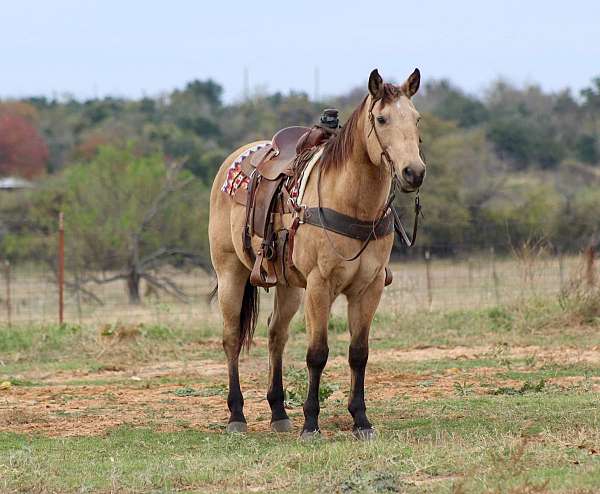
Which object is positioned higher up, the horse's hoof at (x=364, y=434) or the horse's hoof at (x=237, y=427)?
the horse's hoof at (x=364, y=434)

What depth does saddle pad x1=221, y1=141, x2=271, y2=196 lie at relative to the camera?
846 centimetres

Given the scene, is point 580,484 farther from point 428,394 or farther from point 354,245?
point 428,394

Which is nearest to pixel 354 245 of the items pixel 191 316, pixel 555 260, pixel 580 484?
pixel 580 484

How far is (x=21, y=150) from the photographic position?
47188 mm

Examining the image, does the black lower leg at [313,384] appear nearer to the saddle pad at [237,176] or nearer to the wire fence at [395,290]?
the saddle pad at [237,176]

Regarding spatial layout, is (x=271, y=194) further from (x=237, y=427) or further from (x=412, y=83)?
(x=237, y=427)

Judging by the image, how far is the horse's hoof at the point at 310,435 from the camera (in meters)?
7.12

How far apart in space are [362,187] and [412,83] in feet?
2.38

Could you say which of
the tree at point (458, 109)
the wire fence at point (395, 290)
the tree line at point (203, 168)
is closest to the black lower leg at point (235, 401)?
the wire fence at point (395, 290)

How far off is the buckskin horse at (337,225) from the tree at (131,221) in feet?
45.4

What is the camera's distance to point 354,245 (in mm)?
7020

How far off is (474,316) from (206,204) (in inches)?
458

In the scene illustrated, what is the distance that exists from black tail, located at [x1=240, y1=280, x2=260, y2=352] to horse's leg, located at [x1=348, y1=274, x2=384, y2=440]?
1424mm

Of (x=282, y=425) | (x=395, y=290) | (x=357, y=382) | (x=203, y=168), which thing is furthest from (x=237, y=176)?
(x=203, y=168)
